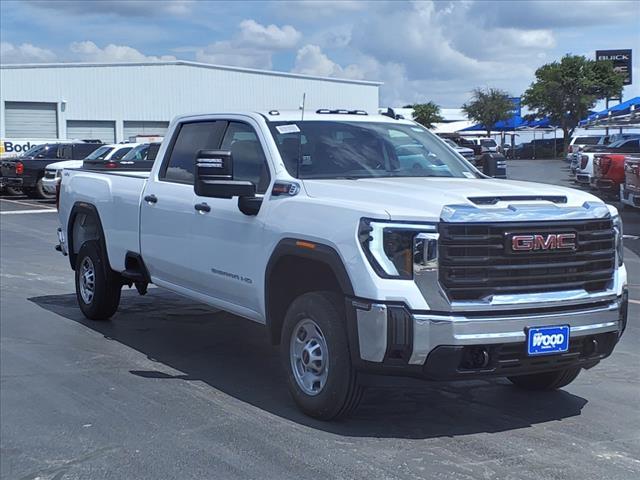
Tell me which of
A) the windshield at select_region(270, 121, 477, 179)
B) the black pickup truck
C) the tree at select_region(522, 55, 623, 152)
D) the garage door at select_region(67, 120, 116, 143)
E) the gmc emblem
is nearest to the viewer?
the gmc emblem

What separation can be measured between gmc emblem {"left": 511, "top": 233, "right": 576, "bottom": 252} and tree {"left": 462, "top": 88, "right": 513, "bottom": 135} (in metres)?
75.0

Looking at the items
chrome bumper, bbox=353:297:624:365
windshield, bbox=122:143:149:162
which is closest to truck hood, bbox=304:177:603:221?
chrome bumper, bbox=353:297:624:365

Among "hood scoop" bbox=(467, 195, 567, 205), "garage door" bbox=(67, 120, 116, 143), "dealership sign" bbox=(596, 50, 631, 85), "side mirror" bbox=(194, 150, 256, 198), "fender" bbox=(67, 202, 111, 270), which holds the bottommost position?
"fender" bbox=(67, 202, 111, 270)

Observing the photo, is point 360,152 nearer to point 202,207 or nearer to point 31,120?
point 202,207

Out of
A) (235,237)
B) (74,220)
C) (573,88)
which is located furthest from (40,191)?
(573,88)

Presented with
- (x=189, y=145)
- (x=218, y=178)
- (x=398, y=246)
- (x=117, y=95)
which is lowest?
(x=398, y=246)

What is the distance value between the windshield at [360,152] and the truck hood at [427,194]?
0.95ft

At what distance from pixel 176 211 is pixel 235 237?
0.97 metres

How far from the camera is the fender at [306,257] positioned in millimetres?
5078

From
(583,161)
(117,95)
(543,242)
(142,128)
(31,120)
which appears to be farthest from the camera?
(142,128)

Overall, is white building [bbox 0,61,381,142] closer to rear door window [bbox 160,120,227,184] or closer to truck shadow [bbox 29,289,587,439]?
truck shadow [bbox 29,289,587,439]

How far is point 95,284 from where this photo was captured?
8.56 m

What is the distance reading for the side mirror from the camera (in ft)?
19.5

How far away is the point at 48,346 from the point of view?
7.79 meters
